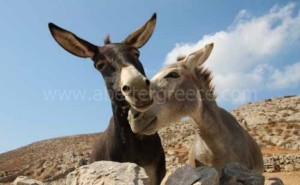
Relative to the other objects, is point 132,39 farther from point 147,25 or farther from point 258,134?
point 258,134

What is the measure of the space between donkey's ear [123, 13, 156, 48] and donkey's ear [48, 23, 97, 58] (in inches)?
30.2

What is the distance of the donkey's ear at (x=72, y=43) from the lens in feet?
17.8

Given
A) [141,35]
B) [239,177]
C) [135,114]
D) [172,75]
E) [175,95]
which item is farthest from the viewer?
[141,35]

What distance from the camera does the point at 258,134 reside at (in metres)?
34.2

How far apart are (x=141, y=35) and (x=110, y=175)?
331cm

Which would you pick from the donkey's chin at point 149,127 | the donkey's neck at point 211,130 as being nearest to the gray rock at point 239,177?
the donkey's neck at point 211,130

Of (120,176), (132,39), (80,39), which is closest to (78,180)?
(120,176)

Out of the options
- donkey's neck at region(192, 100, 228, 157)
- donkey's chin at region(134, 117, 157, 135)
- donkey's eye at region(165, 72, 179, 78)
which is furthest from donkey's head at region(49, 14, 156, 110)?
donkey's neck at region(192, 100, 228, 157)

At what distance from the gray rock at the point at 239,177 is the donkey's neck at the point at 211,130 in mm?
925

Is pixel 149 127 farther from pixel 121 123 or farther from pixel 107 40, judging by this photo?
pixel 107 40

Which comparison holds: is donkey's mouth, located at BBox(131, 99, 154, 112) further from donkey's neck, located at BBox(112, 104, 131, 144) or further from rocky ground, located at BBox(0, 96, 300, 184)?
rocky ground, located at BBox(0, 96, 300, 184)

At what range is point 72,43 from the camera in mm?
5656

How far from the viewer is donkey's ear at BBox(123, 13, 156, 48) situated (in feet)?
20.6

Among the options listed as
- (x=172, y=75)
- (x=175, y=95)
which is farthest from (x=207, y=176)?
(x=172, y=75)
